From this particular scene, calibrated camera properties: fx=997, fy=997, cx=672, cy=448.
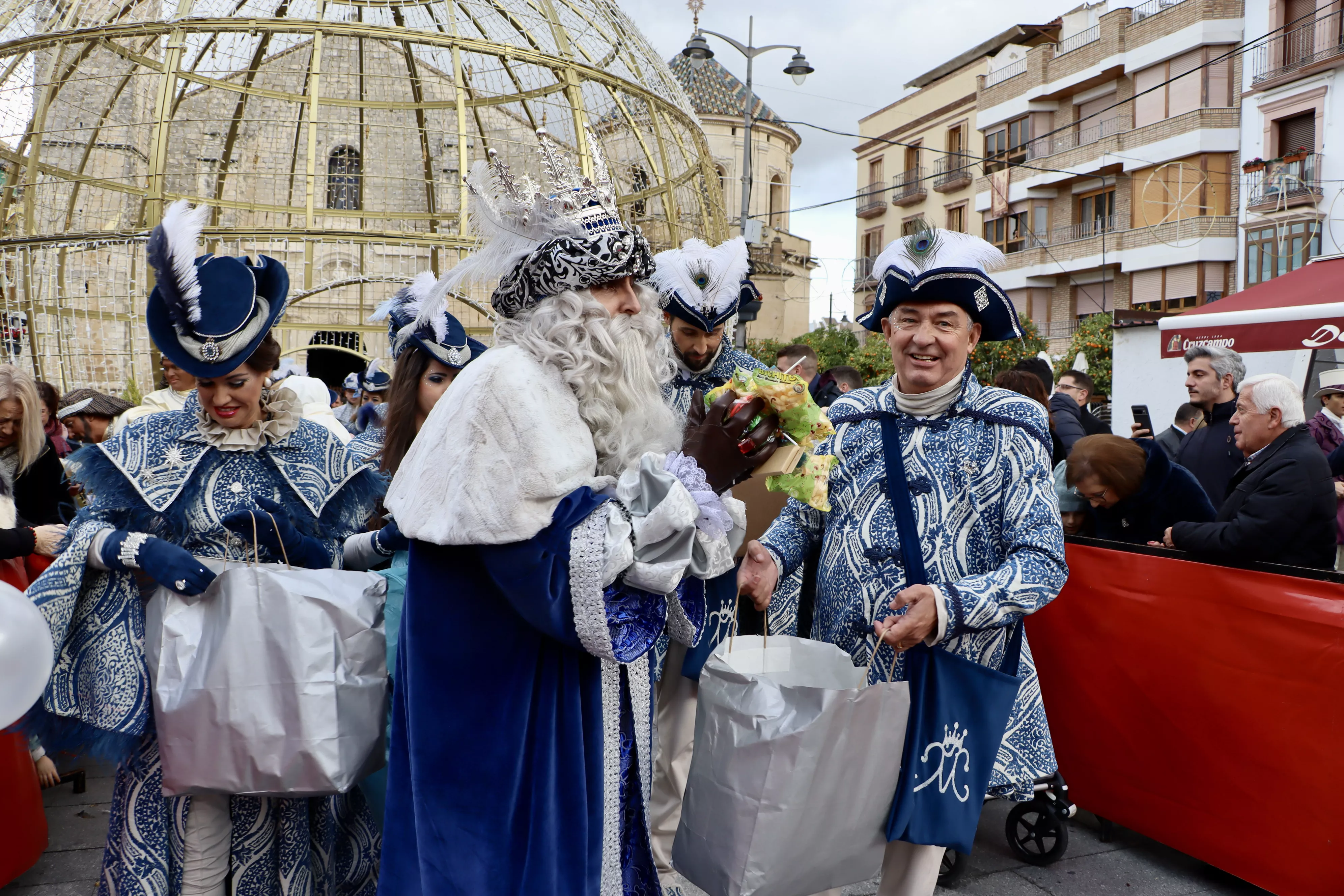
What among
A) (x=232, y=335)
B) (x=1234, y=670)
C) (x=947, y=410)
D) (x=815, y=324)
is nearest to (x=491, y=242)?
(x=232, y=335)

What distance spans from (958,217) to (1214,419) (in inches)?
1364

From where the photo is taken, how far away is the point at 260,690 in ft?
7.68

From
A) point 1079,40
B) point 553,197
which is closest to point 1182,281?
point 1079,40

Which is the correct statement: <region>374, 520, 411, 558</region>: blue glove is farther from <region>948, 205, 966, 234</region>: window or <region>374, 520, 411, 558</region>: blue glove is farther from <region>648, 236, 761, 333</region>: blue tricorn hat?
<region>948, 205, 966, 234</region>: window

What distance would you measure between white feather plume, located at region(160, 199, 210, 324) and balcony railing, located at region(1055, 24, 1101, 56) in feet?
110

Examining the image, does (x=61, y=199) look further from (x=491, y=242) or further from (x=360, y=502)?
(x=491, y=242)

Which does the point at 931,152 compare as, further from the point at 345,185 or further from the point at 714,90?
the point at 345,185

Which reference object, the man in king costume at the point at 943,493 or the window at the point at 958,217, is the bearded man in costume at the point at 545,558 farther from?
the window at the point at 958,217

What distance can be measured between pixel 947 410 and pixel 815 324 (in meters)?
38.4

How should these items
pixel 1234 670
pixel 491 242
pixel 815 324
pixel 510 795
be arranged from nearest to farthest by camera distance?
pixel 510 795 → pixel 491 242 → pixel 1234 670 → pixel 815 324

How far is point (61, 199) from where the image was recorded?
7.00 m

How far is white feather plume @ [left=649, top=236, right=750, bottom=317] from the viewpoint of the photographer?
370cm

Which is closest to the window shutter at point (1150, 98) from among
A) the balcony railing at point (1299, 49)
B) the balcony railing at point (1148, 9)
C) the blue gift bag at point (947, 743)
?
the balcony railing at point (1148, 9)

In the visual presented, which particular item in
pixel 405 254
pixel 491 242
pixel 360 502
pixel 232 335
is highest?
pixel 405 254
